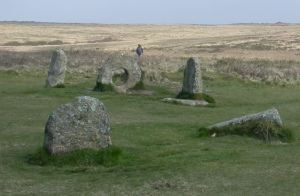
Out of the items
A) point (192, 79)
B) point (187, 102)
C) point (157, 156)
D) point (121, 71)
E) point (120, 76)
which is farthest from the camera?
point (120, 76)

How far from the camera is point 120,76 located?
118 ft

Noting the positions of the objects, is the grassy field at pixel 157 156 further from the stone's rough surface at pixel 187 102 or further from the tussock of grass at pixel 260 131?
the stone's rough surface at pixel 187 102

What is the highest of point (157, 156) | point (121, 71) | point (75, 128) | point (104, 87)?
point (75, 128)

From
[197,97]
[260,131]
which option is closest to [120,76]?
[197,97]

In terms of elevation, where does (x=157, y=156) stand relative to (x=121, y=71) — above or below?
above

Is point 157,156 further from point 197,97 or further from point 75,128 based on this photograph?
point 197,97

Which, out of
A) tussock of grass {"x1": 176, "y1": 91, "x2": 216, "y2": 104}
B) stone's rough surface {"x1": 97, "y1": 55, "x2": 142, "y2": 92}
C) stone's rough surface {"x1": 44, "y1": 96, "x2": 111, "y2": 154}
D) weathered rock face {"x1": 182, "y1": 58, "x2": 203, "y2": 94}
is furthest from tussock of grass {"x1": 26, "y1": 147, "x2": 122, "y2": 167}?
stone's rough surface {"x1": 97, "y1": 55, "x2": 142, "y2": 92}

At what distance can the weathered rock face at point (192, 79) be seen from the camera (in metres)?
31.6

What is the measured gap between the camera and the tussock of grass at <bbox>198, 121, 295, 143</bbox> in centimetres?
2028

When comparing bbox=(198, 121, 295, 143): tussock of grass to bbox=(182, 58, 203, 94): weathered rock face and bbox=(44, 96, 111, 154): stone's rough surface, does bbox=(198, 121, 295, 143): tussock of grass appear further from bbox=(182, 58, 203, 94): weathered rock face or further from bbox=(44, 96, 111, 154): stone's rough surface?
bbox=(182, 58, 203, 94): weathered rock face

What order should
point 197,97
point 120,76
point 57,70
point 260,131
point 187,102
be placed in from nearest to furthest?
point 260,131
point 187,102
point 197,97
point 120,76
point 57,70

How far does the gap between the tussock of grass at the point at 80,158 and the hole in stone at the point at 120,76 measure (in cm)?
1813

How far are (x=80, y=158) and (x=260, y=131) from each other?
20.9 feet

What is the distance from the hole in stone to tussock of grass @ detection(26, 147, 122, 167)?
18127mm
